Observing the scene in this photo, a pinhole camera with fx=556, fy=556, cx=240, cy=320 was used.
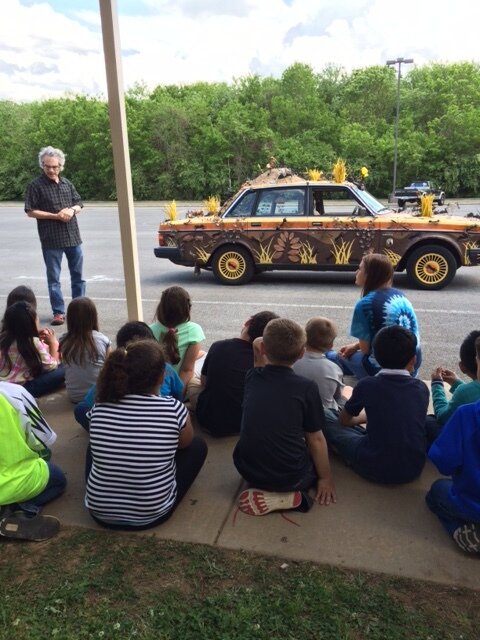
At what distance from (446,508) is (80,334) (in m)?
2.79

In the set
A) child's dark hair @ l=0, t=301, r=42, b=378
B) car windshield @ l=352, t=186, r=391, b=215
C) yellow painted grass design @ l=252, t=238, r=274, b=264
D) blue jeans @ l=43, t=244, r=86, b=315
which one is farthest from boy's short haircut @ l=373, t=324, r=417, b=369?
yellow painted grass design @ l=252, t=238, r=274, b=264

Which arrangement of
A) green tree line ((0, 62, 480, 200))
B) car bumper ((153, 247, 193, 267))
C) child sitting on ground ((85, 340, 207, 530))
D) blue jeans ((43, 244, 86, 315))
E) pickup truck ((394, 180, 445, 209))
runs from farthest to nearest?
green tree line ((0, 62, 480, 200))
pickup truck ((394, 180, 445, 209))
car bumper ((153, 247, 193, 267))
blue jeans ((43, 244, 86, 315))
child sitting on ground ((85, 340, 207, 530))

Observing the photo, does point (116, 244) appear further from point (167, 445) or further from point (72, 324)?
point (167, 445)

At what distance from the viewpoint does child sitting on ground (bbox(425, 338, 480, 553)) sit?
8.52 feet

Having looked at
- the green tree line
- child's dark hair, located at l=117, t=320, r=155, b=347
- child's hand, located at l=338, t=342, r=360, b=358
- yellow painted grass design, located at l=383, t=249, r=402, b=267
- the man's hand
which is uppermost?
the green tree line

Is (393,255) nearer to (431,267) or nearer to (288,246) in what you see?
(431,267)

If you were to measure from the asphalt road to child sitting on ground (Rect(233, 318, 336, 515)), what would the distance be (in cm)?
278

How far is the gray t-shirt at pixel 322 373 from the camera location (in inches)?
143

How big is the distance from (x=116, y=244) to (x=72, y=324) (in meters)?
12.3

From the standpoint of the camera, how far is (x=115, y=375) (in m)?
2.74

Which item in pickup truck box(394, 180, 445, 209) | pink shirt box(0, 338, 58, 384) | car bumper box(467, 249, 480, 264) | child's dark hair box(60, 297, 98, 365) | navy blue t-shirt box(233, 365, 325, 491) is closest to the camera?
navy blue t-shirt box(233, 365, 325, 491)

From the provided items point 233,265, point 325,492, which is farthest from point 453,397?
point 233,265

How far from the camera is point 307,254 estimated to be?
30.7ft

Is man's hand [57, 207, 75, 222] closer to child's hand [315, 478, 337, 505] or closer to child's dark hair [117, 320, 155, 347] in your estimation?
child's dark hair [117, 320, 155, 347]
